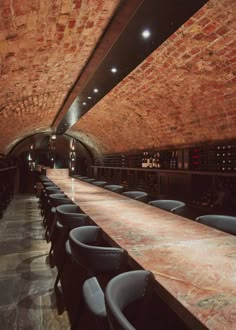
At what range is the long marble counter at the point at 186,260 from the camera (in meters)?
1.14

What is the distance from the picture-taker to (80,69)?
4719 mm

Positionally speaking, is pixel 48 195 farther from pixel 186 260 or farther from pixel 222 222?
pixel 186 260

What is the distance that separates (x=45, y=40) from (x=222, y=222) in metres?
2.98

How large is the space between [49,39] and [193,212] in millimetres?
3824

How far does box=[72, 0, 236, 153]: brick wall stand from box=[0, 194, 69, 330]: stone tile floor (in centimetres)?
337

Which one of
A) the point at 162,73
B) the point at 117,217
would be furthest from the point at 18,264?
the point at 162,73

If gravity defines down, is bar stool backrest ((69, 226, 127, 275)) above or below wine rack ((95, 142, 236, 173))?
below

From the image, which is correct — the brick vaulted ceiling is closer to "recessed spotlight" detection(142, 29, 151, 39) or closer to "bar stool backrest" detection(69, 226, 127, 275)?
"recessed spotlight" detection(142, 29, 151, 39)

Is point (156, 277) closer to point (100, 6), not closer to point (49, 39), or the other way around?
point (100, 6)

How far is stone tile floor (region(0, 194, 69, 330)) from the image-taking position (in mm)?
2434

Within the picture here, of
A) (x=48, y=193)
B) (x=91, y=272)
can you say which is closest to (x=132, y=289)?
(x=91, y=272)

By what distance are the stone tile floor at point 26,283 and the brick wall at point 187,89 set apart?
11.1 feet

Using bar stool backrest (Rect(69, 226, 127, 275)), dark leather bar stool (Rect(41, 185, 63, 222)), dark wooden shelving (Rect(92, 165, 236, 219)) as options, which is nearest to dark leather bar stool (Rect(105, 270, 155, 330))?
bar stool backrest (Rect(69, 226, 127, 275))

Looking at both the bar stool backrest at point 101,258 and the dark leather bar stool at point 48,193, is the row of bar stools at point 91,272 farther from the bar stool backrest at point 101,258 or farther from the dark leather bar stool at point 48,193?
the dark leather bar stool at point 48,193
